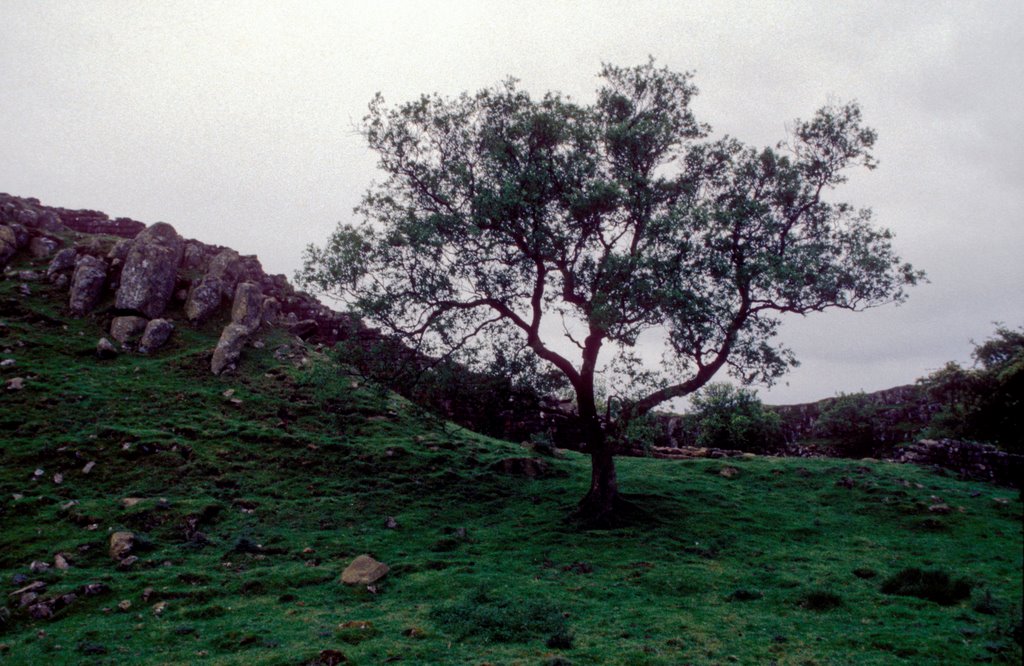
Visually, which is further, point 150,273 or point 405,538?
point 150,273

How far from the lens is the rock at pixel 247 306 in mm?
35906

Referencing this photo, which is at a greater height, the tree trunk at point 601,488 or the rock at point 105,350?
the rock at point 105,350

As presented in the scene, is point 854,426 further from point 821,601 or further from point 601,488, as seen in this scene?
point 821,601

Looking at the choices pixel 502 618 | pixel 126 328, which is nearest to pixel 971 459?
pixel 502 618

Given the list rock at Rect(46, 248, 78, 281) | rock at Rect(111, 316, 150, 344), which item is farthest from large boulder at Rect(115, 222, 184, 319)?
rock at Rect(46, 248, 78, 281)

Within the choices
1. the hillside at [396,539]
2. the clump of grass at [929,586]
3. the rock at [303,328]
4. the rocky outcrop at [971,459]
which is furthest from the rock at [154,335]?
the rocky outcrop at [971,459]

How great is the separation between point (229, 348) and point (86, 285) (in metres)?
9.45

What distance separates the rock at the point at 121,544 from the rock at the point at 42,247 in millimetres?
29268

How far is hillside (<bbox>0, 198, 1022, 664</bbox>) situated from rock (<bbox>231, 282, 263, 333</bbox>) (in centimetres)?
261

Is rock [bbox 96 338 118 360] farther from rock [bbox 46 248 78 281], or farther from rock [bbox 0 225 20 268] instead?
rock [bbox 0 225 20 268]

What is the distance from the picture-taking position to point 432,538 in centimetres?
1984

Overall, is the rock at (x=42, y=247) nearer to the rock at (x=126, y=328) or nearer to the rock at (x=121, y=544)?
the rock at (x=126, y=328)

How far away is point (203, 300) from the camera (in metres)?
36.1

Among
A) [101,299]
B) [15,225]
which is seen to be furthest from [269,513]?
[15,225]
